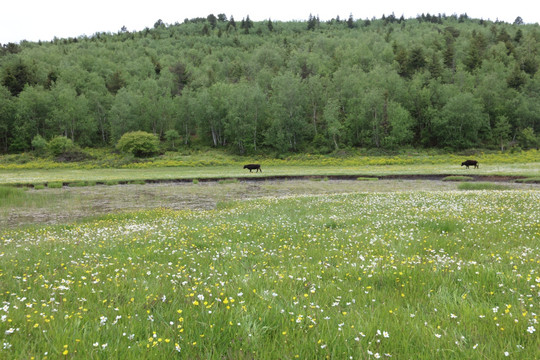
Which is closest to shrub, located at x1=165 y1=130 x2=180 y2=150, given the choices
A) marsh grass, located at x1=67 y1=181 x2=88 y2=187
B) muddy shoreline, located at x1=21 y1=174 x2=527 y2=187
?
muddy shoreline, located at x1=21 y1=174 x2=527 y2=187

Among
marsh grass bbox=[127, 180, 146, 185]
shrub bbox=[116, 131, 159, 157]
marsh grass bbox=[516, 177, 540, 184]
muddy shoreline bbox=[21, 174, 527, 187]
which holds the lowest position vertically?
muddy shoreline bbox=[21, 174, 527, 187]

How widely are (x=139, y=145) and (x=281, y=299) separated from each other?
96626 millimetres

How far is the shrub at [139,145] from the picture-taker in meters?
92.3

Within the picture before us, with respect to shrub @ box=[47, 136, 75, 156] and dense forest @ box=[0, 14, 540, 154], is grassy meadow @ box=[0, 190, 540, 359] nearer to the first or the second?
dense forest @ box=[0, 14, 540, 154]

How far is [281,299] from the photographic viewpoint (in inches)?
197

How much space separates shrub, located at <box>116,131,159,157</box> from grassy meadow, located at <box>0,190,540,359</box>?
293 feet

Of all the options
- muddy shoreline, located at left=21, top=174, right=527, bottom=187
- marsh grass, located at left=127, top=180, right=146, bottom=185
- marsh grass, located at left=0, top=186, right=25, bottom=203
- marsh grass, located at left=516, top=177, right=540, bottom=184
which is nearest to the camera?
marsh grass, located at left=0, top=186, right=25, bottom=203

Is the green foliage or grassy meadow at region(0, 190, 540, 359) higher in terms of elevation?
grassy meadow at region(0, 190, 540, 359)

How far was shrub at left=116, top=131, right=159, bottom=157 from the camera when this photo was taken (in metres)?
92.3

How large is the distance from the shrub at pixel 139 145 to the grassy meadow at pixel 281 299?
8934 centimetres

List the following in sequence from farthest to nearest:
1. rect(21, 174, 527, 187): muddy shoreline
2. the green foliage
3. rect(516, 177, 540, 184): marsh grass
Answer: the green foliage < rect(21, 174, 527, 187): muddy shoreline < rect(516, 177, 540, 184): marsh grass

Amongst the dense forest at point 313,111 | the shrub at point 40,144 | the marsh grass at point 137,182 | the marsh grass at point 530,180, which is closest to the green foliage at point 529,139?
the dense forest at point 313,111

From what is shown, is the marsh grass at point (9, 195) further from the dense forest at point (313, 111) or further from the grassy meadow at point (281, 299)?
the dense forest at point (313, 111)

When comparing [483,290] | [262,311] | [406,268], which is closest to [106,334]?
[262,311]
